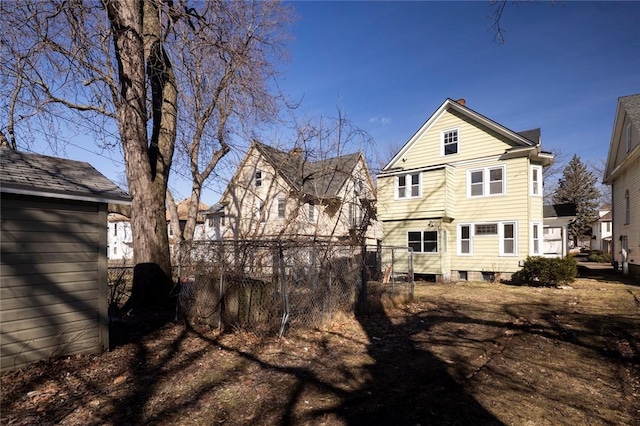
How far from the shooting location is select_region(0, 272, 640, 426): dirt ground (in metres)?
3.84

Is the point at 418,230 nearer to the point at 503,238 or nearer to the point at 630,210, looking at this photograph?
the point at 503,238

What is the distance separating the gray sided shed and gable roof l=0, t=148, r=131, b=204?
11mm

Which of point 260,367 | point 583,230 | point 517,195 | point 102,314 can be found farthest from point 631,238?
point 583,230

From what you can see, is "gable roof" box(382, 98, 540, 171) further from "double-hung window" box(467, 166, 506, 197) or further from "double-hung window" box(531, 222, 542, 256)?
"double-hung window" box(531, 222, 542, 256)

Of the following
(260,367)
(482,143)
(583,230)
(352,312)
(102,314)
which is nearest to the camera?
(260,367)

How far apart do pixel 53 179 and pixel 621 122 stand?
922 inches

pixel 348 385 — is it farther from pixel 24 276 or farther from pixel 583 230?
pixel 583 230

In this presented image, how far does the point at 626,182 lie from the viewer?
17516 millimetres

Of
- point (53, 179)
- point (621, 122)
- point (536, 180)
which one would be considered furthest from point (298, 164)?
point (621, 122)

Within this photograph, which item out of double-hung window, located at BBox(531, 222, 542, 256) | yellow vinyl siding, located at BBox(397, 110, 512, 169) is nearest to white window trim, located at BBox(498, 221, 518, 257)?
double-hung window, located at BBox(531, 222, 542, 256)

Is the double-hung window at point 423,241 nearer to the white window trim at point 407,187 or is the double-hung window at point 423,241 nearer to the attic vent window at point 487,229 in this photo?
the white window trim at point 407,187

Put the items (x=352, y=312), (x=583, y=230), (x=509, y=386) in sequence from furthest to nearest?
(x=583, y=230) < (x=352, y=312) < (x=509, y=386)

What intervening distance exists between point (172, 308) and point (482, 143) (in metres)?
15.5

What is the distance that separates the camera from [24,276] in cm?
478
